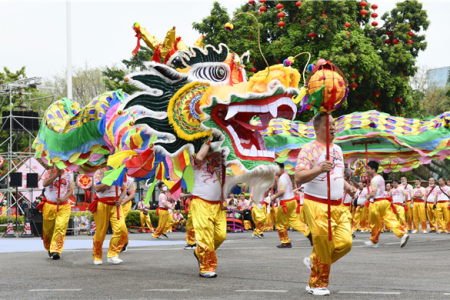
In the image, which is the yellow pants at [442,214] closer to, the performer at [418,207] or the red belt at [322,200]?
the performer at [418,207]

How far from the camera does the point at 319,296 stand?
5.88 meters

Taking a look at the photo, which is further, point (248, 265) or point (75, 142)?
point (75, 142)

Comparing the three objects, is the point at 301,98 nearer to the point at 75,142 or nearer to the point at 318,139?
the point at 318,139

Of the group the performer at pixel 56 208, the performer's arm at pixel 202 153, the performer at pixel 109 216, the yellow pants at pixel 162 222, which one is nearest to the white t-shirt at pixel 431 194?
the yellow pants at pixel 162 222

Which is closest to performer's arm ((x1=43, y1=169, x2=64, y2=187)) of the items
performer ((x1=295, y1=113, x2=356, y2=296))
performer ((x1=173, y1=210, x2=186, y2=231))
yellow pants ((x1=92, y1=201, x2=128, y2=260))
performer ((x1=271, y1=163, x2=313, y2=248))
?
yellow pants ((x1=92, y1=201, x2=128, y2=260))

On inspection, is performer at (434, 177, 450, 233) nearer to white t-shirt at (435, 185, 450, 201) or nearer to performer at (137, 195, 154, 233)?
white t-shirt at (435, 185, 450, 201)

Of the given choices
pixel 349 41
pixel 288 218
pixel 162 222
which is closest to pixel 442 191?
pixel 349 41

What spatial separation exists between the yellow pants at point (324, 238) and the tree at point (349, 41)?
651 inches

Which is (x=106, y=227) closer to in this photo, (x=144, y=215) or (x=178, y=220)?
(x=144, y=215)

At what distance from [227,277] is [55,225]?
4.38 meters

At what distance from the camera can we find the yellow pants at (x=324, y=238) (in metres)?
6.01

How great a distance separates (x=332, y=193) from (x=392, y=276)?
6.95 feet

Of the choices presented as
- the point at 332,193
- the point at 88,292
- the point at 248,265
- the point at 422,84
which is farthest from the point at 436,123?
the point at 422,84

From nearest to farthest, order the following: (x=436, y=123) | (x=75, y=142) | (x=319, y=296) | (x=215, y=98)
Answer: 1. (x=319, y=296)
2. (x=215, y=98)
3. (x=75, y=142)
4. (x=436, y=123)
